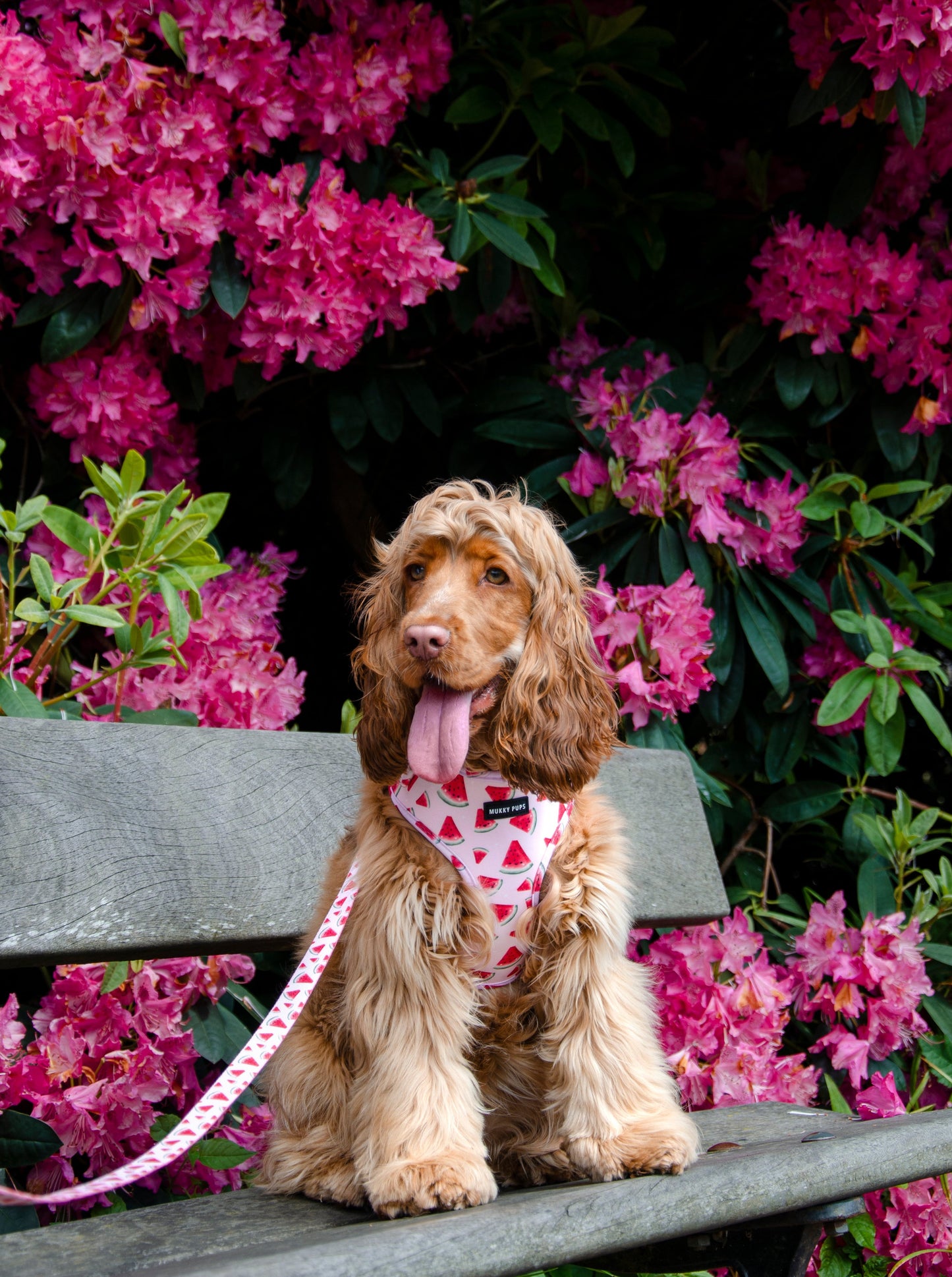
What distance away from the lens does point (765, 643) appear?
10.4 ft

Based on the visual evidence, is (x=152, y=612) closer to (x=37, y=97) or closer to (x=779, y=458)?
(x=37, y=97)

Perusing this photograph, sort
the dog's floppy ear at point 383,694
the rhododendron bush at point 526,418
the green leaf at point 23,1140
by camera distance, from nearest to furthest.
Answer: the dog's floppy ear at point 383,694
the green leaf at point 23,1140
the rhododendron bush at point 526,418

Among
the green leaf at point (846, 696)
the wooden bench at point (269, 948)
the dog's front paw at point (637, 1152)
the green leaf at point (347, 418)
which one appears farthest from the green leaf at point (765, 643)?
the dog's front paw at point (637, 1152)

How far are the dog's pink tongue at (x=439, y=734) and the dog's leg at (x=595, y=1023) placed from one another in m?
0.27

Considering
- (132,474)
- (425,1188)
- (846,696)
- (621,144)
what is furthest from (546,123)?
(425,1188)

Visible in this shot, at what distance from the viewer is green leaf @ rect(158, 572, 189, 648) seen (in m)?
2.24

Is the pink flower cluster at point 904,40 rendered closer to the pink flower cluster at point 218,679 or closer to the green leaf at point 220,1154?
the pink flower cluster at point 218,679

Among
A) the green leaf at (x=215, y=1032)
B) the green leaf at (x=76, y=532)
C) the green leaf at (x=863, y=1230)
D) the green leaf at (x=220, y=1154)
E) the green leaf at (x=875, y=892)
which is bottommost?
the green leaf at (x=863, y=1230)

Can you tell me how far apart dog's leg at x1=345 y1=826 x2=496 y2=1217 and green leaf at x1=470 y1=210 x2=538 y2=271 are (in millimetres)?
1730

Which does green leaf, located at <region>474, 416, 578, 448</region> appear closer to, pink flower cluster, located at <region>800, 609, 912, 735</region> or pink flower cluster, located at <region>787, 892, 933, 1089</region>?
pink flower cluster, located at <region>800, 609, 912, 735</region>

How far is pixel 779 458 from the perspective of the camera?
328 cm

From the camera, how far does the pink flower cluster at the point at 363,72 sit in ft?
9.43

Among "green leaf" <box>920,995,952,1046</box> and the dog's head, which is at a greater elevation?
the dog's head

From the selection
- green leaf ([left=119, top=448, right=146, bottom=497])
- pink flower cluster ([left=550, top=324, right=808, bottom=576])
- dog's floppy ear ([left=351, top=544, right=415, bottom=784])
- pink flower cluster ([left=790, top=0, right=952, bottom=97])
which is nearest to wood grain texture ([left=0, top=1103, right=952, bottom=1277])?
dog's floppy ear ([left=351, top=544, right=415, bottom=784])
